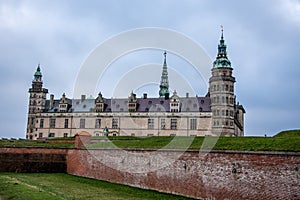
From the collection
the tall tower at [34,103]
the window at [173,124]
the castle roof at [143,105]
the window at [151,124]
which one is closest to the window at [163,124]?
the window at [173,124]

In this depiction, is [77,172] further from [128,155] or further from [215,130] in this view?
[215,130]

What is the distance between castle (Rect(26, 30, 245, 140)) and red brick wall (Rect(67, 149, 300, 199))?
101 feet

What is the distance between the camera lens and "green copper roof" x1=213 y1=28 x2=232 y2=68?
5403 centimetres

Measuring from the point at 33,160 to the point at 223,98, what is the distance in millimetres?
32214

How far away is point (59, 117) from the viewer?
61.7 meters

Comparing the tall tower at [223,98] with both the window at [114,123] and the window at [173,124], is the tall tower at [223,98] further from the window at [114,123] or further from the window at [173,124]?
the window at [114,123]

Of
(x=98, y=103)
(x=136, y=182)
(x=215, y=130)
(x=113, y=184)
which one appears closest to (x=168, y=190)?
(x=136, y=182)

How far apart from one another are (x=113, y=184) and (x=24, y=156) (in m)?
9.76

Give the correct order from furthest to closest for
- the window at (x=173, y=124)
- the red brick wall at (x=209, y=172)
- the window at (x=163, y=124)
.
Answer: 1. the window at (x=163, y=124)
2. the window at (x=173, y=124)
3. the red brick wall at (x=209, y=172)

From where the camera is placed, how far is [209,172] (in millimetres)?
16656

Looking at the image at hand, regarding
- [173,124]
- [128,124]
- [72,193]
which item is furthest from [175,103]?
[72,193]

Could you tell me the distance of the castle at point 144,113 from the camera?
53.7m

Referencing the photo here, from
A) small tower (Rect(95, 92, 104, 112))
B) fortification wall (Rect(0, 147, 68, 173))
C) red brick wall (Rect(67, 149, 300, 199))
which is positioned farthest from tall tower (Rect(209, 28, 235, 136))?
red brick wall (Rect(67, 149, 300, 199))

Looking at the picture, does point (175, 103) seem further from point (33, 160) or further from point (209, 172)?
point (209, 172)
